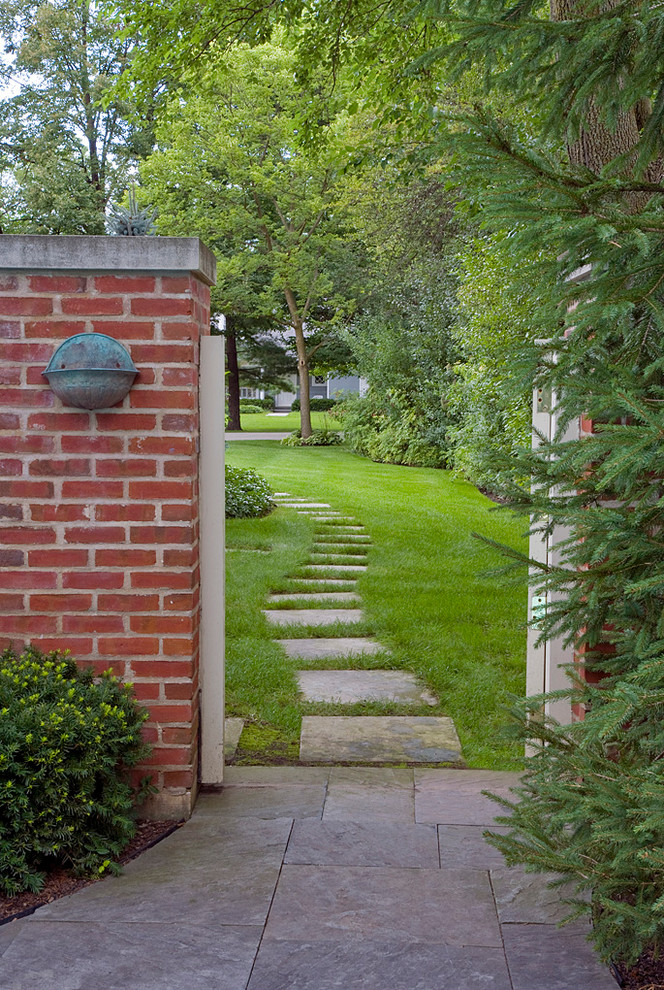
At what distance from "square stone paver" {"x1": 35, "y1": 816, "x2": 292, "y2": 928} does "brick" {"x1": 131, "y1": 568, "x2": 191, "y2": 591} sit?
86cm

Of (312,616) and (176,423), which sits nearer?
(176,423)

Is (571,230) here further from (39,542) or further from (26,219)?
(26,219)

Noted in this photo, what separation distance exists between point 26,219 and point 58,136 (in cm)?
475

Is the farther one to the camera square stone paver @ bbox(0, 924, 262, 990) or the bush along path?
the bush along path

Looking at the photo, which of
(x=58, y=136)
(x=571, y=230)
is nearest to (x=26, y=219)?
(x=58, y=136)

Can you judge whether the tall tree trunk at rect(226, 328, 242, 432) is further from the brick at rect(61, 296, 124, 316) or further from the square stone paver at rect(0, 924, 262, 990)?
the square stone paver at rect(0, 924, 262, 990)

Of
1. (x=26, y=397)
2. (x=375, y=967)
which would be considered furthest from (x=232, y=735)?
(x=375, y=967)

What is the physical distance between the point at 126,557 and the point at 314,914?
1386mm

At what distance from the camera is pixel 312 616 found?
648 cm

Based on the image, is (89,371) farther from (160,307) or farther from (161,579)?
(161,579)

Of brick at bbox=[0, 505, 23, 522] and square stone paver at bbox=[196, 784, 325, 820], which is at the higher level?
brick at bbox=[0, 505, 23, 522]

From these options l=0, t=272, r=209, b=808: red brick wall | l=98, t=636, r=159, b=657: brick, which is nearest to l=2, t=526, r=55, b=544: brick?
l=0, t=272, r=209, b=808: red brick wall

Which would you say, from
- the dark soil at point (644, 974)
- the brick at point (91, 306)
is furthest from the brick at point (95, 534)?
the dark soil at point (644, 974)

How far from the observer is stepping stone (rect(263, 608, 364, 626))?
20.7ft
